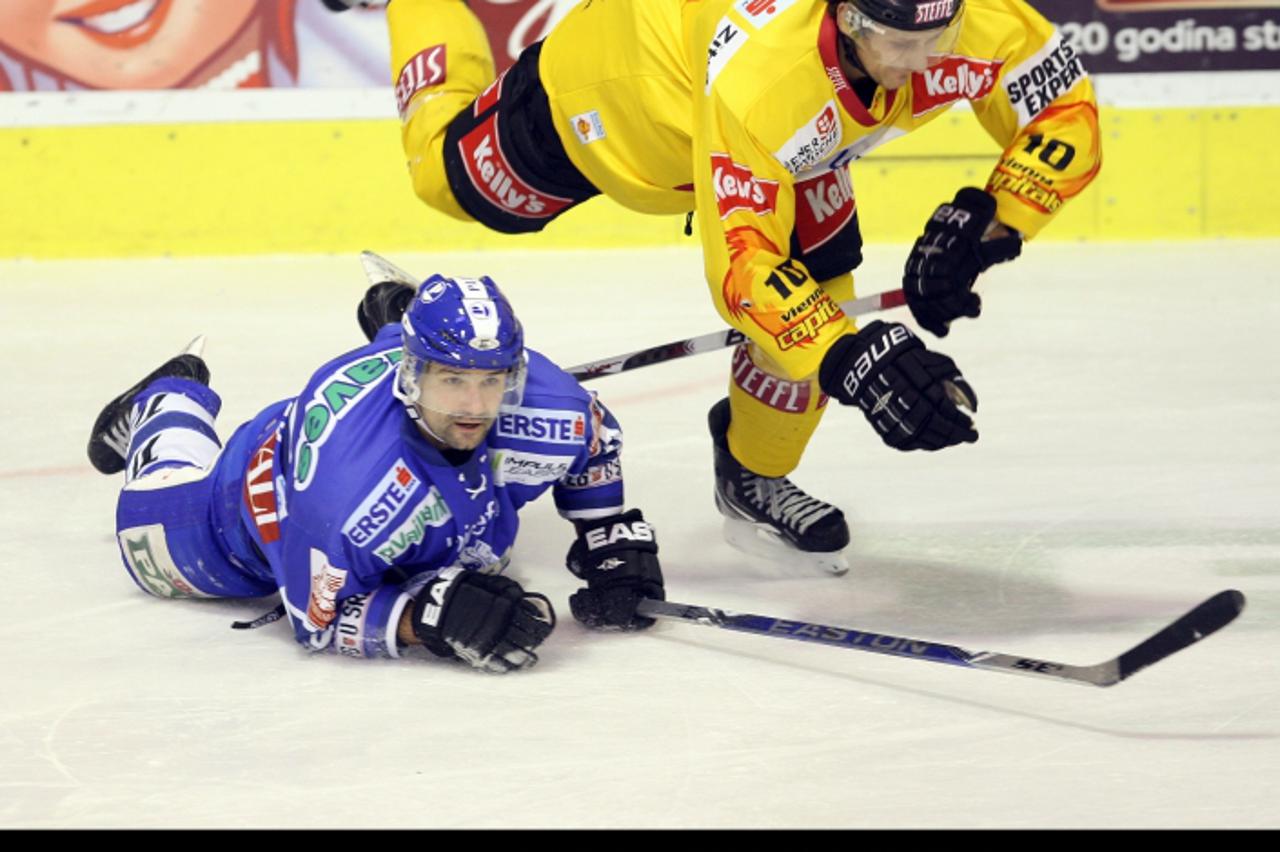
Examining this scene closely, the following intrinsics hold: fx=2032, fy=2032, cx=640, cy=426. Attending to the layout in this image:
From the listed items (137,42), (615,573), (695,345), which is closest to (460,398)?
(615,573)

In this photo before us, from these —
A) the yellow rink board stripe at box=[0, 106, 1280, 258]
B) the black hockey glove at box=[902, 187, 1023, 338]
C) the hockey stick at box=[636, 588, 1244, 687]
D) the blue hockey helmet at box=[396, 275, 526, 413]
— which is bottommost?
the yellow rink board stripe at box=[0, 106, 1280, 258]

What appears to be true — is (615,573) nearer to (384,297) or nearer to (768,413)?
(768,413)

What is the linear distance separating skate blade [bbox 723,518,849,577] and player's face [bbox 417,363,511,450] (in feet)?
3.09

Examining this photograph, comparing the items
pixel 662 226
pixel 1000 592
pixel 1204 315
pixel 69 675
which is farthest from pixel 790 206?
pixel 662 226

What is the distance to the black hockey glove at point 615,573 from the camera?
3.32m

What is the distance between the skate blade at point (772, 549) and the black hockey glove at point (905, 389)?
0.69 metres

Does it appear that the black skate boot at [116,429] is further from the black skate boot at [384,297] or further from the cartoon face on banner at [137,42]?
the cartoon face on banner at [137,42]

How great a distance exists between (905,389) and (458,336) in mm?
671

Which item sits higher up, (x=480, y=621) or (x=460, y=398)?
(x=460, y=398)

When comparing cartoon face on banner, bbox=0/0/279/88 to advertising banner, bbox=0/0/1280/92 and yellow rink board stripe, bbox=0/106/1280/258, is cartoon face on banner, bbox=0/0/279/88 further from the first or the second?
yellow rink board stripe, bbox=0/106/1280/258

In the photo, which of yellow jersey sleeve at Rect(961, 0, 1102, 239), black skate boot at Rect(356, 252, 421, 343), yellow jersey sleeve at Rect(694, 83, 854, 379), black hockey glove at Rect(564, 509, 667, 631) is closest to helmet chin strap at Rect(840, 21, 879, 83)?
yellow jersey sleeve at Rect(694, 83, 854, 379)

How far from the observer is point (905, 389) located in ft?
9.96

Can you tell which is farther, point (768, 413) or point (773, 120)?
point (768, 413)

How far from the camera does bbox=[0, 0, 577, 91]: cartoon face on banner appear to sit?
6.75 m
